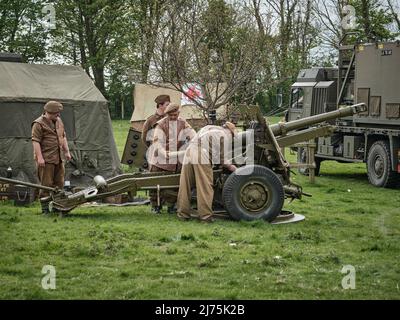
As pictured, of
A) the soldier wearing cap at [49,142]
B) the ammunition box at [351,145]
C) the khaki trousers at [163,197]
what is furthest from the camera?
the ammunition box at [351,145]

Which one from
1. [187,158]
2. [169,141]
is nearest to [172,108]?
[169,141]

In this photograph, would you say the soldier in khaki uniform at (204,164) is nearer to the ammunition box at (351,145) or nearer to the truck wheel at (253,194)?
the truck wheel at (253,194)

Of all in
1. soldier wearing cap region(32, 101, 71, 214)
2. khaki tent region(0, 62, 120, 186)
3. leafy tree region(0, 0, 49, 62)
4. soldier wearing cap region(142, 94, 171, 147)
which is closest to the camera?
soldier wearing cap region(32, 101, 71, 214)

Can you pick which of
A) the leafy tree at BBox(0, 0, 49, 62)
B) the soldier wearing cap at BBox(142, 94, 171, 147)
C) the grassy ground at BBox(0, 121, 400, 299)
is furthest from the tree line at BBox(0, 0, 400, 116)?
the grassy ground at BBox(0, 121, 400, 299)

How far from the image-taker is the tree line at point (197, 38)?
18969mm

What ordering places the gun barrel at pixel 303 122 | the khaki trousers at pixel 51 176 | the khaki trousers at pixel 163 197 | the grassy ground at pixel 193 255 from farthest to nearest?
1. the khaki trousers at pixel 51 176
2. the gun barrel at pixel 303 122
3. the khaki trousers at pixel 163 197
4. the grassy ground at pixel 193 255

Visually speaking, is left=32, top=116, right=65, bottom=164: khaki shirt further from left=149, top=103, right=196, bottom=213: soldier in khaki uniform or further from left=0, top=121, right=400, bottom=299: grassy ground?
left=149, top=103, right=196, bottom=213: soldier in khaki uniform

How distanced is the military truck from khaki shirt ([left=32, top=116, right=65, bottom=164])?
7270mm

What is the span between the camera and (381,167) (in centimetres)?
1873

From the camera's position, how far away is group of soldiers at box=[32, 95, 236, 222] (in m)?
12.1

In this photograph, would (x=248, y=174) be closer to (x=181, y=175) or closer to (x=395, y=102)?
(x=181, y=175)

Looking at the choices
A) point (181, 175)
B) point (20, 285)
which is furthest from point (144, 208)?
point (20, 285)

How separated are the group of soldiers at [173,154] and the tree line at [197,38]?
4907 mm

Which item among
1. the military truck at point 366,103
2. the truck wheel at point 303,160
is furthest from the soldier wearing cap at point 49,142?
the truck wheel at point 303,160
